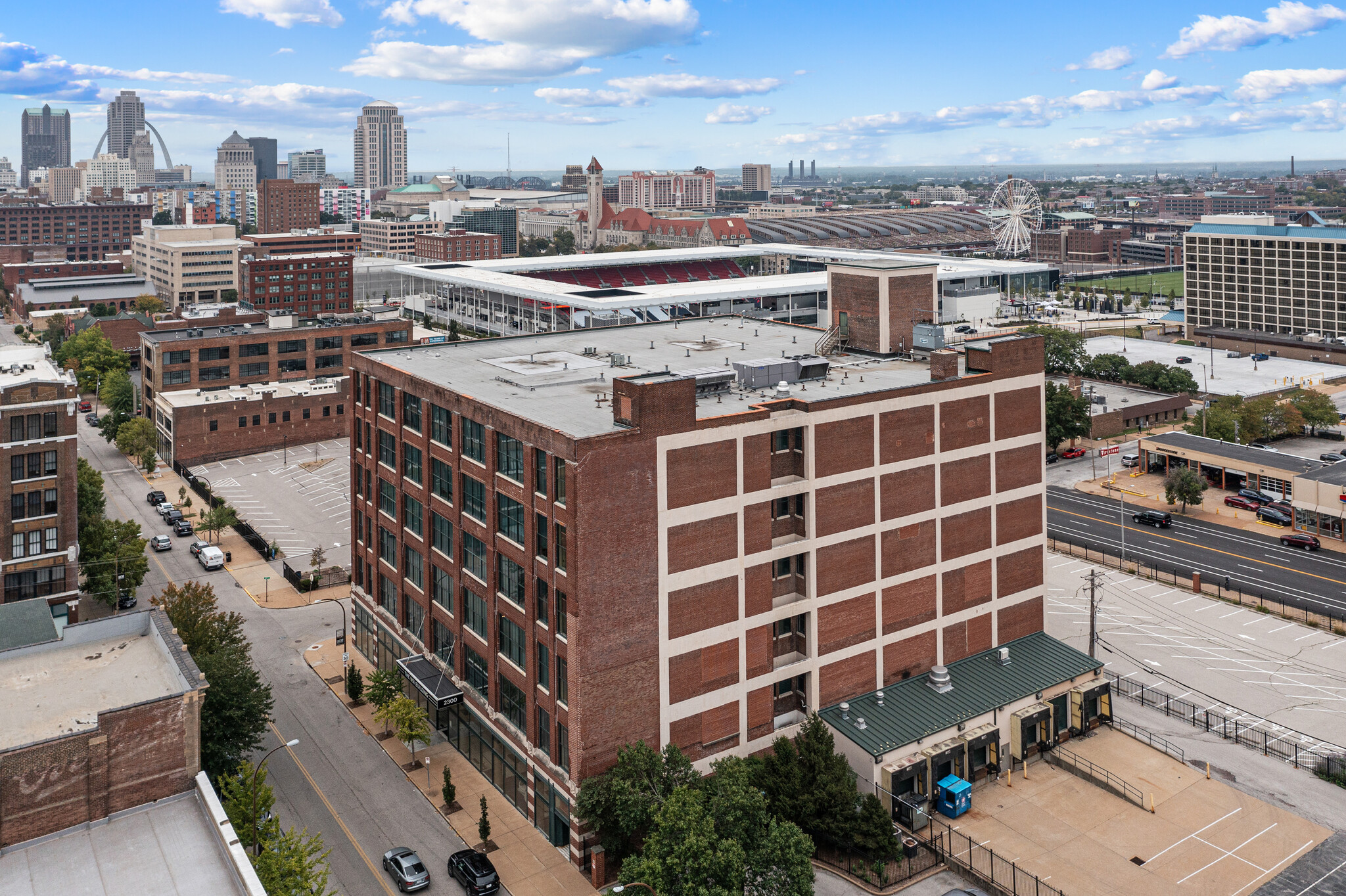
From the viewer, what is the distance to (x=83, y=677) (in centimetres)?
4050

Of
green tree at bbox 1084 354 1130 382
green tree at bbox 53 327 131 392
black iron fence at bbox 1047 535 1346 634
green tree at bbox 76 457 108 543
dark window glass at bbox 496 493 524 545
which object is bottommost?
black iron fence at bbox 1047 535 1346 634

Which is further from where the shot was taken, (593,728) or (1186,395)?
(1186,395)

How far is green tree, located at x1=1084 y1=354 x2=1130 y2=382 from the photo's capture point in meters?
141

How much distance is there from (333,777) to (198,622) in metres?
12.0

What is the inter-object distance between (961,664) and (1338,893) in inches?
690

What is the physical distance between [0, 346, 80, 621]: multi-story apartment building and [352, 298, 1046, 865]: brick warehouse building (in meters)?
19.5

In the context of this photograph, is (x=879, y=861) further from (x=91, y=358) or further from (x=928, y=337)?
(x=91, y=358)

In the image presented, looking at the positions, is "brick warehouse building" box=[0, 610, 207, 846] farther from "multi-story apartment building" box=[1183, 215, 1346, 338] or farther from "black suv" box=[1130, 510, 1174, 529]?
"multi-story apartment building" box=[1183, 215, 1346, 338]

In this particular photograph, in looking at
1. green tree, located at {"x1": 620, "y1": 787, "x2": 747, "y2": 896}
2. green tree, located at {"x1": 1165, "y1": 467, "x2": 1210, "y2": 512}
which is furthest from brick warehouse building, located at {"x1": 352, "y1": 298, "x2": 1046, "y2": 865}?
green tree, located at {"x1": 1165, "y1": 467, "x2": 1210, "y2": 512}

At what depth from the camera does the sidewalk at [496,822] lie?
42250 millimetres

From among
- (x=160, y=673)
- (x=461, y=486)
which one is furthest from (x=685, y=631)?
(x=160, y=673)

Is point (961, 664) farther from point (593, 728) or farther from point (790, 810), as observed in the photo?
point (593, 728)

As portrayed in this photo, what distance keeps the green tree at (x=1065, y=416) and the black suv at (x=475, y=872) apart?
82397mm

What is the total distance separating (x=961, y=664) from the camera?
5262 cm
